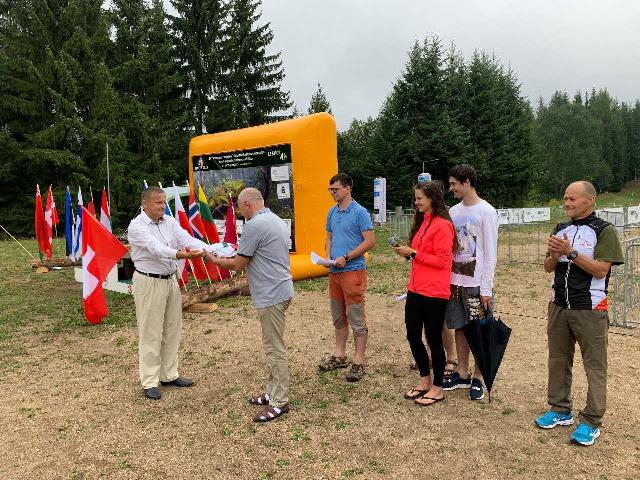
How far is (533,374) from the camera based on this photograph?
4668 millimetres

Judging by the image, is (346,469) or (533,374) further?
(533,374)

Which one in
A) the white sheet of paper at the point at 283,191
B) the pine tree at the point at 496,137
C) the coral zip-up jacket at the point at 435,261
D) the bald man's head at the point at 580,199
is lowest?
the coral zip-up jacket at the point at 435,261

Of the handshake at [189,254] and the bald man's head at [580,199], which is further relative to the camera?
the handshake at [189,254]

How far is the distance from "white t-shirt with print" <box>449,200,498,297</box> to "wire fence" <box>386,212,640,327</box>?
0.96m

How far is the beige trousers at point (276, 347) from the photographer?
380cm

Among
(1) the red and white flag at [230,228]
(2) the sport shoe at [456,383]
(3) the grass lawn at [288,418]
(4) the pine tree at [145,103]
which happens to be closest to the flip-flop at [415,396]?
(3) the grass lawn at [288,418]

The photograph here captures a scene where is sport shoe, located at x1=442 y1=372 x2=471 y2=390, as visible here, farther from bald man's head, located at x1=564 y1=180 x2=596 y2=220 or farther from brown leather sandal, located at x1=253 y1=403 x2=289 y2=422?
bald man's head, located at x1=564 y1=180 x2=596 y2=220

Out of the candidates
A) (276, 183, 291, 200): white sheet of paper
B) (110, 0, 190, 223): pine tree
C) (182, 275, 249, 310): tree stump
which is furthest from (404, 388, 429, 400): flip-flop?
(110, 0, 190, 223): pine tree

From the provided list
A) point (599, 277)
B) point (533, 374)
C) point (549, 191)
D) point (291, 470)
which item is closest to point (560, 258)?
point (599, 277)

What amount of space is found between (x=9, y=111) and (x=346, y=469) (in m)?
28.8

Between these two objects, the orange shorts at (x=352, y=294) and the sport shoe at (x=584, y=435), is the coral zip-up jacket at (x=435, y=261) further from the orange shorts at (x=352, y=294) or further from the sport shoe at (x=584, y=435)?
the sport shoe at (x=584, y=435)

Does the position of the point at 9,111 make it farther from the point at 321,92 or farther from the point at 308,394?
the point at 308,394

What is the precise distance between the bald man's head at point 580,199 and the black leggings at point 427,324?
44.9 inches

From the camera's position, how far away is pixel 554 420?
3578 millimetres
